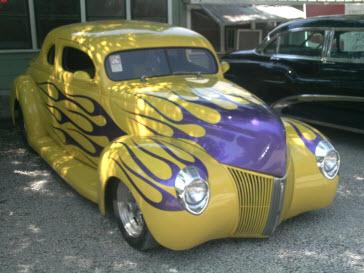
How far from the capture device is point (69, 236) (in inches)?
169

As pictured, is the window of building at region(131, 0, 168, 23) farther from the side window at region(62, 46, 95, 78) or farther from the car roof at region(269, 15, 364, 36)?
the side window at region(62, 46, 95, 78)

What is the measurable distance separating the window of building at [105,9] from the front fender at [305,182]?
23.9ft

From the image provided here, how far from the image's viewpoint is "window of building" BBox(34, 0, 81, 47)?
10359 mm

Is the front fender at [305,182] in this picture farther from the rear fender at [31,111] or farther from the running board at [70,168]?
the rear fender at [31,111]

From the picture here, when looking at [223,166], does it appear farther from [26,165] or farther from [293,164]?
[26,165]

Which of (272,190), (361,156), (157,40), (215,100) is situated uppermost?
(157,40)

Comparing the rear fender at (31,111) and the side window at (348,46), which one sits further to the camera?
the side window at (348,46)

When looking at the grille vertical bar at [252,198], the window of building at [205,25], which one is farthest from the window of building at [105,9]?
the grille vertical bar at [252,198]

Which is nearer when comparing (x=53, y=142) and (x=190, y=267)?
(x=190, y=267)

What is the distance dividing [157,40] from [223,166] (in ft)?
6.38

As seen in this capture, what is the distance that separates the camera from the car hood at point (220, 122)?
3895 millimetres

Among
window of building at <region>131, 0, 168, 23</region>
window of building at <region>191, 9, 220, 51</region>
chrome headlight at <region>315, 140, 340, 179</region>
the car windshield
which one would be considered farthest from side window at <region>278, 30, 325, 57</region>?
window of building at <region>191, 9, 220, 51</region>

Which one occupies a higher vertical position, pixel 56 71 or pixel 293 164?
pixel 56 71

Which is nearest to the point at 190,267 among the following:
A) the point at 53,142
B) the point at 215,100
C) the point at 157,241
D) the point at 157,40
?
the point at 157,241
